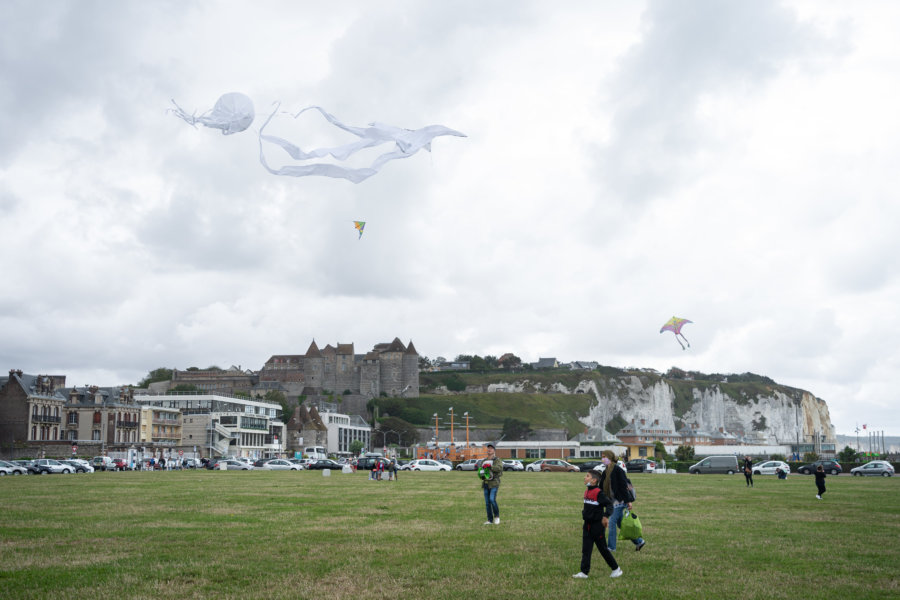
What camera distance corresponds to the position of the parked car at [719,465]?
58.0m

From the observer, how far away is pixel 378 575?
1113 cm

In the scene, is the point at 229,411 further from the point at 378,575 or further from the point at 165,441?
the point at 378,575

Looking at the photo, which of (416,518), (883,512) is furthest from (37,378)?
(883,512)

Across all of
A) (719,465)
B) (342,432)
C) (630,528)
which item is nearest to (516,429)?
(342,432)

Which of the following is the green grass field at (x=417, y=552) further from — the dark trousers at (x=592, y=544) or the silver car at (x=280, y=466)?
the silver car at (x=280, y=466)

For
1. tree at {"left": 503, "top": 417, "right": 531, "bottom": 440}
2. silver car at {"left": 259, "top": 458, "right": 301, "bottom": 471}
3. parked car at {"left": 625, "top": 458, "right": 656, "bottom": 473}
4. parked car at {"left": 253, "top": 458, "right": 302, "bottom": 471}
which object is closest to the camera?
parked car at {"left": 625, "top": 458, "right": 656, "bottom": 473}

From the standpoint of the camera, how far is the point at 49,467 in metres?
55.4

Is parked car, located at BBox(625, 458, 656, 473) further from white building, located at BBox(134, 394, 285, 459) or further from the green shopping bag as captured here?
white building, located at BBox(134, 394, 285, 459)

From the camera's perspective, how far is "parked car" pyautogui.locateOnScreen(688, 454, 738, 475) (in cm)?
5797

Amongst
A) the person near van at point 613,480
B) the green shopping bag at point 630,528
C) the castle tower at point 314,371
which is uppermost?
the castle tower at point 314,371

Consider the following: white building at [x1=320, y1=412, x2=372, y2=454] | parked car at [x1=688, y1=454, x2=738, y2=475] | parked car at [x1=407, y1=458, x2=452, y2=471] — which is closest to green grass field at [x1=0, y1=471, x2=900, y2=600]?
parked car at [x1=688, y1=454, x2=738, y2=475]

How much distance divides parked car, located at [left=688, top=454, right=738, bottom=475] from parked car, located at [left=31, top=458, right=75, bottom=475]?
46.6m

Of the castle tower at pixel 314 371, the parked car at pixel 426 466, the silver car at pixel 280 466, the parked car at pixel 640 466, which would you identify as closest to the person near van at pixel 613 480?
the parked car at pixel 640 466

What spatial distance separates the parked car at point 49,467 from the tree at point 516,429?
107473mm
